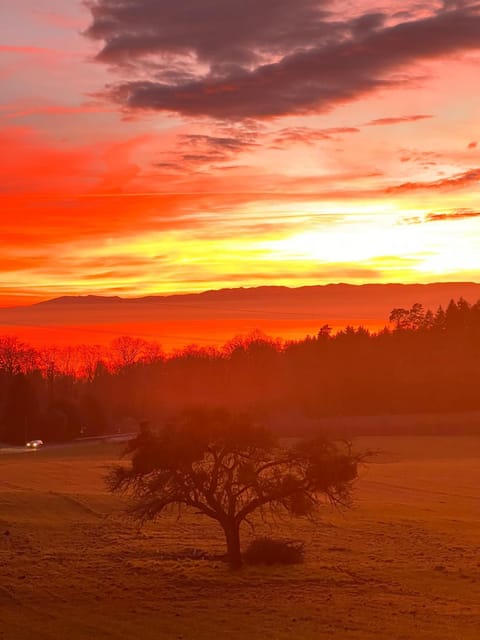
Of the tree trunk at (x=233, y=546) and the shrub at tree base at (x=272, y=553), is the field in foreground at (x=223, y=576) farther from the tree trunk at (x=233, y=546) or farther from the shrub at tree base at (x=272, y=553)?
the shrub at tree base at (x=272, y=553)

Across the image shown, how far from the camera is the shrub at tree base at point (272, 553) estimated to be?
42500 millimetres

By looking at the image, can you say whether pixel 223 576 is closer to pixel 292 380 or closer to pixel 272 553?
pixel 272 553

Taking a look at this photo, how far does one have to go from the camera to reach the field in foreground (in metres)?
31.9

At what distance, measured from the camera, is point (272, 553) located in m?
42.6

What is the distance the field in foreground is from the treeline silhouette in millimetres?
74035

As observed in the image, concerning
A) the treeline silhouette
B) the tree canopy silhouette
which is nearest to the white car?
the treeline silhouette

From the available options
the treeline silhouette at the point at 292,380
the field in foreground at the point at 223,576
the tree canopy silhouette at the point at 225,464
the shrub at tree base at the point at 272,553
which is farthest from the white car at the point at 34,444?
the tree canopy silhouette at the point at 225,464

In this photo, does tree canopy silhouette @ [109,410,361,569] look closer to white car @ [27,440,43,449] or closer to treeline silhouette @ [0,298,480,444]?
white car @ [27,440,43,449]

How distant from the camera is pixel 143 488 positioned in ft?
135

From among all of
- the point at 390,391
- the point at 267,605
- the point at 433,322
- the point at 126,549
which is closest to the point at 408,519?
the point at 126,549

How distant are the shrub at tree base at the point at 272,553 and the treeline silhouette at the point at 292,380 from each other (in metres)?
86.0

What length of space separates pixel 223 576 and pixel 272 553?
10.7 ft

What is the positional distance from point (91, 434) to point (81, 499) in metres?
71.4

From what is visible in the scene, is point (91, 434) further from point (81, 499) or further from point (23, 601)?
point (23, 601)
